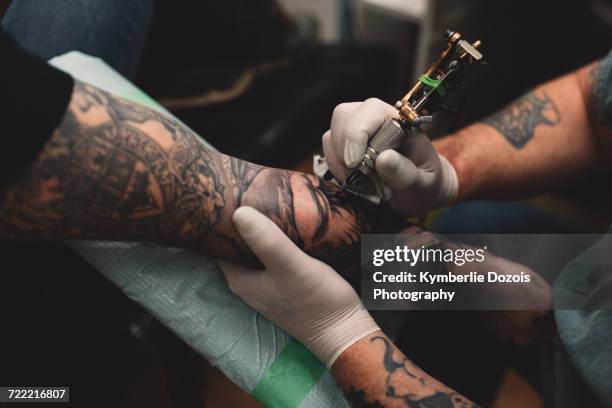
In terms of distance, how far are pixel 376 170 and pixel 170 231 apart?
1.12 feet

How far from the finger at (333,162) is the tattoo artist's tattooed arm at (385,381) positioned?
278mm

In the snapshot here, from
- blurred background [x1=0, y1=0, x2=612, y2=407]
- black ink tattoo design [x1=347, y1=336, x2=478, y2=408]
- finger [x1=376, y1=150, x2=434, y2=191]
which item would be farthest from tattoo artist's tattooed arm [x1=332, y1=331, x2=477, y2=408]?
finger [x1=376, y1=150, x2=434, y2=191]

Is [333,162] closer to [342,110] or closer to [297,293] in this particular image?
[342,110]

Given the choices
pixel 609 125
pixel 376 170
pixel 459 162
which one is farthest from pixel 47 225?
pixel 609 125

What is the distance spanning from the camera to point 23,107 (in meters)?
0.55

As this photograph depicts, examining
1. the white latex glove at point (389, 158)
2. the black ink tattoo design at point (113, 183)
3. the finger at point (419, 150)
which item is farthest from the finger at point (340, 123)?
the black ink tattoo design at point (113, 183)

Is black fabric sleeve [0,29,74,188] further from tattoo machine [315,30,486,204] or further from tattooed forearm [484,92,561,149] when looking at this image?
tattooed forearm [484,92,561,149]

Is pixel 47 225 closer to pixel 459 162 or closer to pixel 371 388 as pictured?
pixel 371 388

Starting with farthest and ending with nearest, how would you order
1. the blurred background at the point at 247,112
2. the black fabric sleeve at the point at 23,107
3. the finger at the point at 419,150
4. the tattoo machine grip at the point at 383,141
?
the blurred background at the point at 247,112
the finger at the point at 419,150
the tattoo machine grip at the point at 383,141
the black fabric sleeve at the point at 23,107

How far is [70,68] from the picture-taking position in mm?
836

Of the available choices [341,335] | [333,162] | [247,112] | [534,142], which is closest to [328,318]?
[341,335]

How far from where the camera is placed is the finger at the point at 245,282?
767mm

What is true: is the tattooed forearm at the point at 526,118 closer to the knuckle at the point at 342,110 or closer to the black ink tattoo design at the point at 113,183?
the knuckle at the point at 342,110

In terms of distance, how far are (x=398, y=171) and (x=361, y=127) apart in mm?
93
